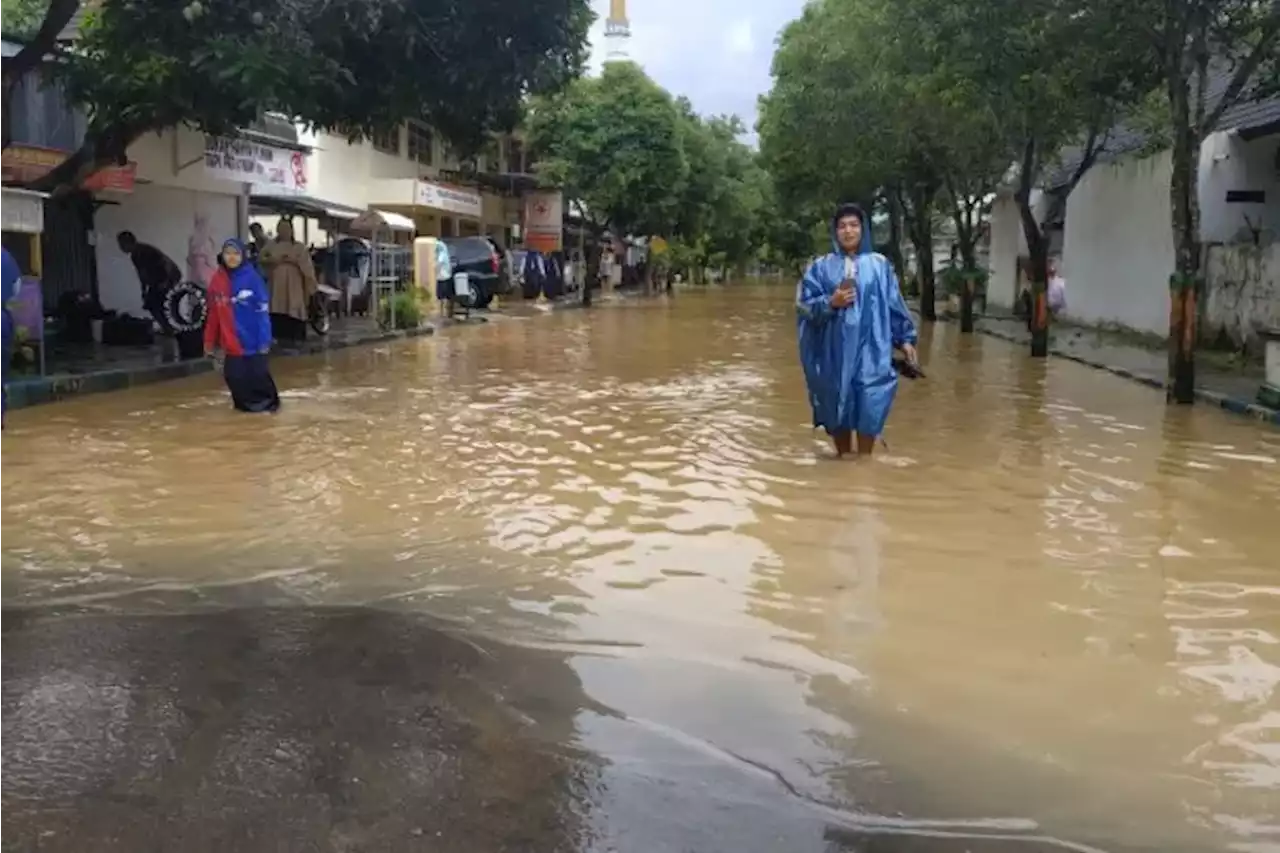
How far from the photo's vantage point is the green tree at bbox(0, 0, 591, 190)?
1304cm

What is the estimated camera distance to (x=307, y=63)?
13.2 m

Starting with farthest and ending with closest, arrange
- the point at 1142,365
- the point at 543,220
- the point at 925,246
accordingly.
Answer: the point at 543,220 → the point at 925,246 → the point at 1142,365

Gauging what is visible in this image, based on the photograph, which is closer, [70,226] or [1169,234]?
[70,226]

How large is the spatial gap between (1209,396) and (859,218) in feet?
22.5

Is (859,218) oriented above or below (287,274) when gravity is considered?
above

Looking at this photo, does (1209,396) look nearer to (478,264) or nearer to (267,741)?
(267,741)

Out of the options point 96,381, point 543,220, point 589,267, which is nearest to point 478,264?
point 589,267

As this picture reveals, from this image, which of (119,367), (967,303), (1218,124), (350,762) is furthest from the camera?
(967,303)

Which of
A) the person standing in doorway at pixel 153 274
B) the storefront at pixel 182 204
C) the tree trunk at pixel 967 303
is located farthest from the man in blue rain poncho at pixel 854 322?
the tree trunk at pixel 967 303

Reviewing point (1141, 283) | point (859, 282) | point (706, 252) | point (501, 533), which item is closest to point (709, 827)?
point (501, 533)

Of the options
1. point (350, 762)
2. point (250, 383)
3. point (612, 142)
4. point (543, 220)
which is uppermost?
point (612, 142)

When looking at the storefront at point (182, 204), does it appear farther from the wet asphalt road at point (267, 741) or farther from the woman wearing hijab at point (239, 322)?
the wet asphalt road at point (267, 741)

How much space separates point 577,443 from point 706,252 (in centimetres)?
7708

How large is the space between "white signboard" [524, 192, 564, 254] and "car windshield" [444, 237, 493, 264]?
40.8 ft
